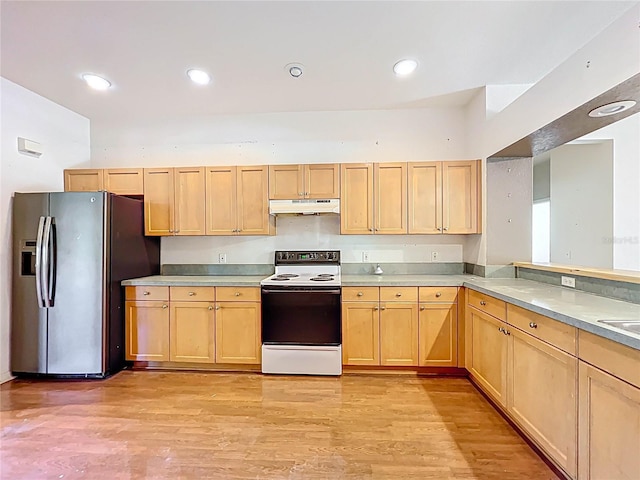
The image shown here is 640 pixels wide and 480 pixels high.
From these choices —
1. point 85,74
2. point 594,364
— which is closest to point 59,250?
point 85,74

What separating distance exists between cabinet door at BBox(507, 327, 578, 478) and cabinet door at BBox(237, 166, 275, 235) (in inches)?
94.7

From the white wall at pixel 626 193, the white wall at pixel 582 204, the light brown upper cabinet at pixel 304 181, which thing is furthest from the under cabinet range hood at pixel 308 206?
the white wall at pixel 582 204

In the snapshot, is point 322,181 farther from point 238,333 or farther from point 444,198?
point 238,333

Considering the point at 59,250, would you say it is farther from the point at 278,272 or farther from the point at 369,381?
the point at 369,381

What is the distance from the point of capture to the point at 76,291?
9.50 feet

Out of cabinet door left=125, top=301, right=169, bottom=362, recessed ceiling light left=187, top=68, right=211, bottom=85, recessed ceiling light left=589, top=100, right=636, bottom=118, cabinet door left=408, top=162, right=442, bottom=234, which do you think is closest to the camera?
recessed ceiling light left=589, top=100, right=636, bottom=118

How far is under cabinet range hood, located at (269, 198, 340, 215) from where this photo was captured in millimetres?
3273

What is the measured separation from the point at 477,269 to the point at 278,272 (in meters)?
2.10

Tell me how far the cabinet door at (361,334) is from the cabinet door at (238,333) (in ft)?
2.75

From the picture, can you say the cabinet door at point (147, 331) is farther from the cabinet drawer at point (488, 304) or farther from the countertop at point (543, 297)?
the cabinet drawer at point (488, 304)

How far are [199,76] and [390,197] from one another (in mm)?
2125

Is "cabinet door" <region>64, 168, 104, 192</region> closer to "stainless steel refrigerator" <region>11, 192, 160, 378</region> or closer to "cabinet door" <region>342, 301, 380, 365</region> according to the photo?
"stainless steel refrigerator" <region>11, 192, 160, 378</region>

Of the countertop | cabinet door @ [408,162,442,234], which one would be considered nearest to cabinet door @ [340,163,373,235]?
cabinet door @ [408,162,442,234]

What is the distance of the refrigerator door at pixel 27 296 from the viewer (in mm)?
2893
